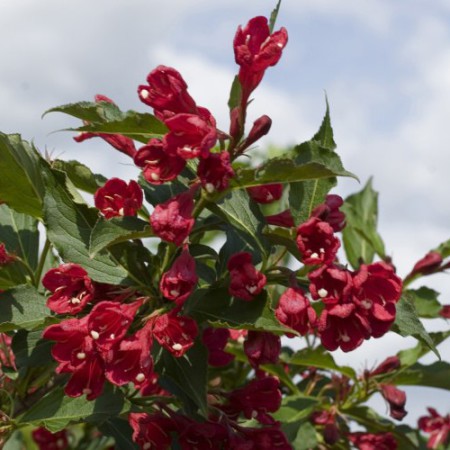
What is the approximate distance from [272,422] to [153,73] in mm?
1193

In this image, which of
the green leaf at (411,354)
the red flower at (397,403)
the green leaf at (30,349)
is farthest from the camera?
the green leaf at (411,354)

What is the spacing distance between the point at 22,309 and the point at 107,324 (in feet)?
1.24

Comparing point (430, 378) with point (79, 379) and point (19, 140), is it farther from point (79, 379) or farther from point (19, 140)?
point (19, 140)

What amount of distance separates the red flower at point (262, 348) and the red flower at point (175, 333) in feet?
0.65

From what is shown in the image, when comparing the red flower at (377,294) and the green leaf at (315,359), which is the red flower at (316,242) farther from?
the green leaf at (315,359)

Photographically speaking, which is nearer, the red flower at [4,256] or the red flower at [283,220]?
the red flower at [283,220]

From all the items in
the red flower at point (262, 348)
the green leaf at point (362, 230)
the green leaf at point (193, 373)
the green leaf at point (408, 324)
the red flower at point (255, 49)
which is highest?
the green leaf at point (362, 230)

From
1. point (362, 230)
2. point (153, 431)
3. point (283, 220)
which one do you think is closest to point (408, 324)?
point (283, 220)

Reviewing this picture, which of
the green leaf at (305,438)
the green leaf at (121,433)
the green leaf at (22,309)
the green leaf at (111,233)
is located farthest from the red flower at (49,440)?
the green leaf at (111,233)

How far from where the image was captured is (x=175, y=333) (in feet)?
7.55

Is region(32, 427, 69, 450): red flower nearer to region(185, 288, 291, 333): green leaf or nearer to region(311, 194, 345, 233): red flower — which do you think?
region(185, 288, 291, 333): green leaf

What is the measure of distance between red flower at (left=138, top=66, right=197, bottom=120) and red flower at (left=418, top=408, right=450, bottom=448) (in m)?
2.64

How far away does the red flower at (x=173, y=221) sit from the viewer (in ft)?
7.29

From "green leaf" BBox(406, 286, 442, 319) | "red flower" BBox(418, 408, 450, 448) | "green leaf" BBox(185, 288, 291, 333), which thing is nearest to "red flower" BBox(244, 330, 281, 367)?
"green leaf" BBox(185, 288, 291, 333)
